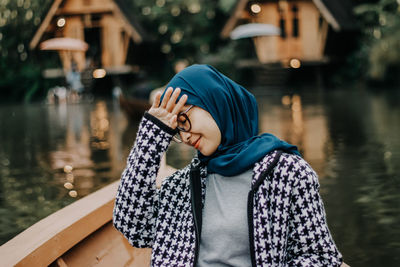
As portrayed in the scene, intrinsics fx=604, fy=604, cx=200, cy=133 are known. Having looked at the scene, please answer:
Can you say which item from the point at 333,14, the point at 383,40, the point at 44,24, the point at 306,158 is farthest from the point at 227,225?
the point at 44,24

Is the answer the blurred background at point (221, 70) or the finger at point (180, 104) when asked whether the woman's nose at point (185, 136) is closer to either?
A: the finger at point (180, 104)

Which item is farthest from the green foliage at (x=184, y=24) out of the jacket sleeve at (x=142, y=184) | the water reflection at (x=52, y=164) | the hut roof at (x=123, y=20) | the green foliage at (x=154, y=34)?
the jacket sleeve at (x=142, y=184)

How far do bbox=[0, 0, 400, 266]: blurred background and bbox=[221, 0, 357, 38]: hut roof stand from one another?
0.21ft

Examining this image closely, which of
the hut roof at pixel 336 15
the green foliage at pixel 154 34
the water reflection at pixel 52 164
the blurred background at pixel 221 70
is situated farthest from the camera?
the green foliage at pixel 154 34

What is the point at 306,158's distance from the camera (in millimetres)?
8562

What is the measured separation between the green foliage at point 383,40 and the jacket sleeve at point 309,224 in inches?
768

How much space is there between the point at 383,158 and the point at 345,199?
8.36 feet

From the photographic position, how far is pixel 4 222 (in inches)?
227

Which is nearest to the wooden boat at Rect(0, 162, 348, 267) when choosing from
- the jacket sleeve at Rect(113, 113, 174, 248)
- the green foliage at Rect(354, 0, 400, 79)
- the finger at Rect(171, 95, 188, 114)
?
the jacket sleeve at Rect(113, 113, 174, 248)

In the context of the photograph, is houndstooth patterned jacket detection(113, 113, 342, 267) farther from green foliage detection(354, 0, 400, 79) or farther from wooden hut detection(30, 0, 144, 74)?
wooden hut detection(30, 0, 144, 74)

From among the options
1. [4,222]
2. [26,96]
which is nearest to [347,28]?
[26,96]

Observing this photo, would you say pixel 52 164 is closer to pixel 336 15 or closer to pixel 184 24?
pixel 336 15

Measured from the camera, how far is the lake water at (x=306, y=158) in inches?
207

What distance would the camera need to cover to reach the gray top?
74.8 inches
